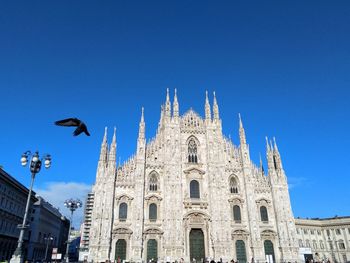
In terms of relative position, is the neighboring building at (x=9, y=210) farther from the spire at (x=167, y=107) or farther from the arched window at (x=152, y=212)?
the spire at (x=167, y=107)

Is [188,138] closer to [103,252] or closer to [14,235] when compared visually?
[103,252]

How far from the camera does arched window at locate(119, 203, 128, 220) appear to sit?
3493cm

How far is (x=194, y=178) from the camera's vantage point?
126 ft

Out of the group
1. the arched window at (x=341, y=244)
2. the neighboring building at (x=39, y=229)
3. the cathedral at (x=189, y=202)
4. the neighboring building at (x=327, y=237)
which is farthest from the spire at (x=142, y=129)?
the arched window at (x=341, y=244)

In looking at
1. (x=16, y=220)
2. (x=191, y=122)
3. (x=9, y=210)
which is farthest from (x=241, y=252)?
(x=16, y=220)

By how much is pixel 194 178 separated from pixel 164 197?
482cm

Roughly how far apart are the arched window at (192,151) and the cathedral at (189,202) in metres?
0.14

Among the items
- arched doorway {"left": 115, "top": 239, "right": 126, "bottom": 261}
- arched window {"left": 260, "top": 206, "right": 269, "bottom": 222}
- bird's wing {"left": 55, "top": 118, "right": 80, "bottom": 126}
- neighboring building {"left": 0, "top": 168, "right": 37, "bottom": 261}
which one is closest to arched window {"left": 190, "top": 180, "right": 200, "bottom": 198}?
arched window {"left": 260, "top": 206, "right": 269, "bottom": 222}

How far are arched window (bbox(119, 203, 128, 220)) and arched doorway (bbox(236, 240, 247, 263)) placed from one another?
14090mm

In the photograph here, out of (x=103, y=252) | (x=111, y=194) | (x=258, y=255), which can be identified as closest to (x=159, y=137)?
(x=111, y=194)

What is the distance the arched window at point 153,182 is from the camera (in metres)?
37.0

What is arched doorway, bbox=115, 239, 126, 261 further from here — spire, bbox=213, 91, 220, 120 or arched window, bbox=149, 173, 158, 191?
spire, bbox=213, 91, 220, 120

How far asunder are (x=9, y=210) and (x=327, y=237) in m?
57.9

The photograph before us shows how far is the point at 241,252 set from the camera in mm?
35719
